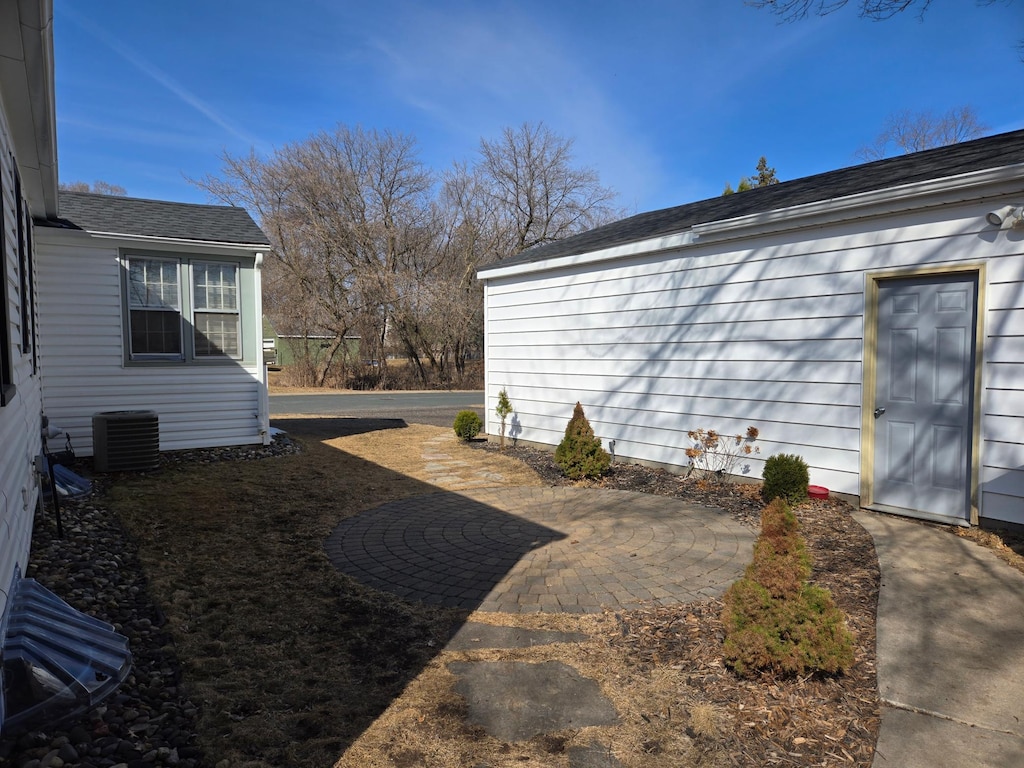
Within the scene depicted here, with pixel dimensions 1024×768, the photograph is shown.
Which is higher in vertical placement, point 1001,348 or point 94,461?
point 1001,348

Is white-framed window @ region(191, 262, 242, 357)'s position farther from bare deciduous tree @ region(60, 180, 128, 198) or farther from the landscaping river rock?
bare deciduous tree @ region(60, 180, 128, 198)

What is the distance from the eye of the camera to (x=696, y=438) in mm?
7020

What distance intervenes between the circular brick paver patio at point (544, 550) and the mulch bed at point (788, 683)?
0.42 meters

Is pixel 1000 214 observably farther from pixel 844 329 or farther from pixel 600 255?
pixel 600 255

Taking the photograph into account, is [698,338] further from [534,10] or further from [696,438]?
[534,10]

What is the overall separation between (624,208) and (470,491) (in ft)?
83.1

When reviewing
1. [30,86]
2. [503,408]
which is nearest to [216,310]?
[503,408]

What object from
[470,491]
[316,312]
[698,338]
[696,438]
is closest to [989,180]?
[698,338]

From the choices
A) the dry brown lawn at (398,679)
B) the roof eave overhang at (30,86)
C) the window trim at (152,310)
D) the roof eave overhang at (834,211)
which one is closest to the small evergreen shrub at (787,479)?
the dry brown lawn at (398,679)

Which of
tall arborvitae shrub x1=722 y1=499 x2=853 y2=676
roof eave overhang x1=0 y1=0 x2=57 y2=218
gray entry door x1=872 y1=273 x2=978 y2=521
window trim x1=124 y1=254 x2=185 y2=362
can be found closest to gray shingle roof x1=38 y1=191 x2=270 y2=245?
window trim x1=124 y1=254 x2=185 y2=362

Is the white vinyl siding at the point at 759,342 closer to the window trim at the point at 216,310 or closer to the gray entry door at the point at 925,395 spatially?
the gray entry door at the point at 925,395

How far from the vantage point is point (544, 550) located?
4836 mm

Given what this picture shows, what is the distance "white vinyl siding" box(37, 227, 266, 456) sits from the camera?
7949mm

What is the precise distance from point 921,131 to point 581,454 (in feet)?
87.5
